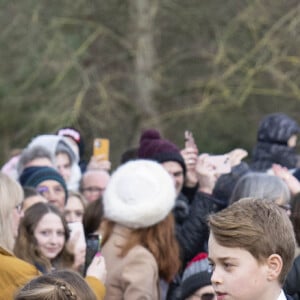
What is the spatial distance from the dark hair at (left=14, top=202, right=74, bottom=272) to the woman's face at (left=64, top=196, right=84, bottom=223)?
1227mm

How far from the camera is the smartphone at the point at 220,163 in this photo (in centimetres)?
699

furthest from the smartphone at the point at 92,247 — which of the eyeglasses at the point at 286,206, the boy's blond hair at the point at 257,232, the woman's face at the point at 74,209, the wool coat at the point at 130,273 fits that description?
the boy's blond hair at the point at 257,232

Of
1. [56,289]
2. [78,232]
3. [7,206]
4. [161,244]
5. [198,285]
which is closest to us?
[56,289]

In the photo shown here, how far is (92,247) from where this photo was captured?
586 cm

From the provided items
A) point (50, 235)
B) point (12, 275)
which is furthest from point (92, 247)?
point (12, 275)

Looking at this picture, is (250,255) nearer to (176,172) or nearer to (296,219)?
(296,219)

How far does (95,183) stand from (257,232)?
4.79 m

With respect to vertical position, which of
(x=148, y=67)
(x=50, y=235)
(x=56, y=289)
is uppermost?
(x=148, y=67)

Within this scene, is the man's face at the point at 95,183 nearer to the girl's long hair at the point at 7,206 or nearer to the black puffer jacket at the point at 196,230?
the black puffer jacket at the point at 196,230

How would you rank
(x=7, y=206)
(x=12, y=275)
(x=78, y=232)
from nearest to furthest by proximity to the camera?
1. (x=12, y=275)
2. (x=7, y=206)
3. (x=78, y=232)

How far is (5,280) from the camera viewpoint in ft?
16.8

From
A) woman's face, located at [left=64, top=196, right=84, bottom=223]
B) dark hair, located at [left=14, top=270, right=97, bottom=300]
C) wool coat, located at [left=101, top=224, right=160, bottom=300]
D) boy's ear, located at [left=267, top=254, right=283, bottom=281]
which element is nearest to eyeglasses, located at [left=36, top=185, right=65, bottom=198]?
woman's face, located at [left=64, top=196, right=84, bottom=223]

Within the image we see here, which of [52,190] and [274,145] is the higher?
[274,145]

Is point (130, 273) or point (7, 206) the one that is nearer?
point (7, 206)
